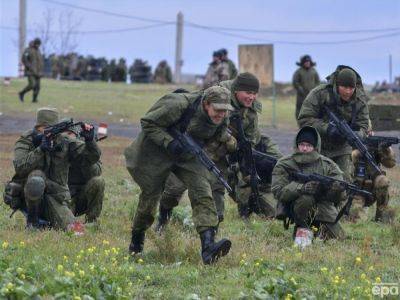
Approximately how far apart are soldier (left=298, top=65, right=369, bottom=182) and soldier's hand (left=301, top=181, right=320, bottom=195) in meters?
1.53

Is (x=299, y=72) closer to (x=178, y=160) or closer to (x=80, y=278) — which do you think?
(x=178, y=160)

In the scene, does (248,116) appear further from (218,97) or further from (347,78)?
(218,97)

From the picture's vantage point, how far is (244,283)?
8234mm

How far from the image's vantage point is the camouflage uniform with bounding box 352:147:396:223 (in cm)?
1257

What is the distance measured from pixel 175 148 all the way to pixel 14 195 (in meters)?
2.60

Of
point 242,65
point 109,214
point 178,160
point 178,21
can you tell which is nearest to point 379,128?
point 242,65

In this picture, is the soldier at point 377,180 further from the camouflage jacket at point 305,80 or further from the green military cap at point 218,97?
the camouflage jacket at point 305,80

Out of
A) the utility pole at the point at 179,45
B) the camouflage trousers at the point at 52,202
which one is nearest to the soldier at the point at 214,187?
the camouflage trousers at the point at 52,202

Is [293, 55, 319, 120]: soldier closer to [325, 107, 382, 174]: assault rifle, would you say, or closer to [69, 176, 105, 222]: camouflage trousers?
[325, 107, 382, 174]: assault rifle

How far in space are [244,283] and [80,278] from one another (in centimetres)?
141

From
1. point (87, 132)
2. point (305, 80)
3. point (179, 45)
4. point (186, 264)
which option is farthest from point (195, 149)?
point (179, 45)

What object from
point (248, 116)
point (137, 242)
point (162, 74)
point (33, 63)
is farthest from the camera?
point (162, 74)

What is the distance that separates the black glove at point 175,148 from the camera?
9.02 metres

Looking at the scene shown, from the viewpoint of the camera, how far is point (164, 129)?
Answer: 30.2 feet
